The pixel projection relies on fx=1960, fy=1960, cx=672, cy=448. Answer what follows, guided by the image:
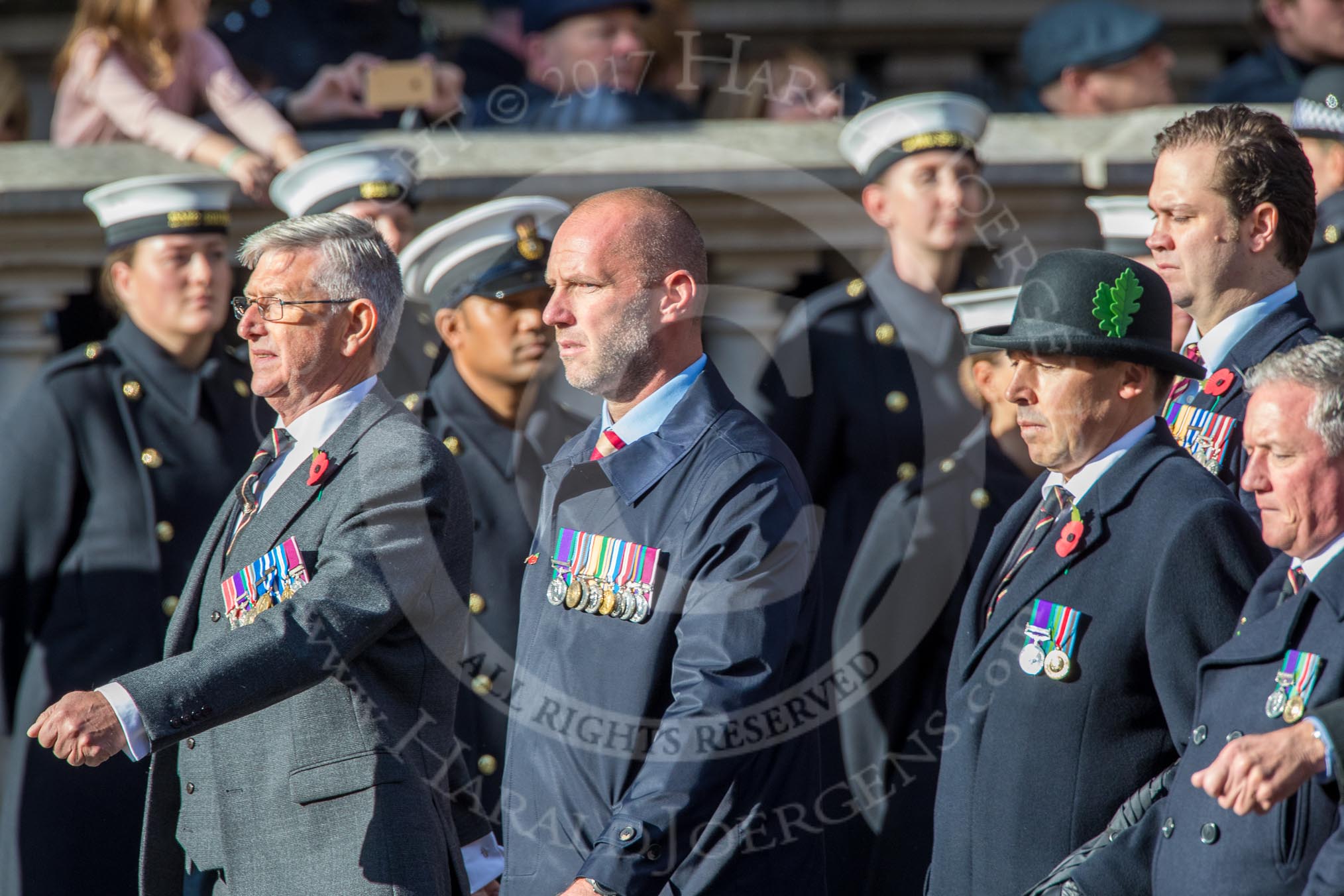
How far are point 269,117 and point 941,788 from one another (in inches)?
126

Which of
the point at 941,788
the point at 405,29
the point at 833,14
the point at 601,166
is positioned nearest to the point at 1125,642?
the point at 941,788

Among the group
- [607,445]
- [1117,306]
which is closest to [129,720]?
[607,445]

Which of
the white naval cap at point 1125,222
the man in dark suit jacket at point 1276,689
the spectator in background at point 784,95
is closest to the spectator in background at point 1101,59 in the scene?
the spectator in background at point 784,95

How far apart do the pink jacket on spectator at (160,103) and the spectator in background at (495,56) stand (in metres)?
1.14

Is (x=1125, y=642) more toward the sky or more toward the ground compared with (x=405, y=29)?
more toward the ground

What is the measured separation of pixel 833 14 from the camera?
909 cm

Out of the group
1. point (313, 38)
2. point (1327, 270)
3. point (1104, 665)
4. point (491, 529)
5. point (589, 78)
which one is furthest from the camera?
point (313, 38)

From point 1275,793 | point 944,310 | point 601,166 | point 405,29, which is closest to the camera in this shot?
point 1275,793

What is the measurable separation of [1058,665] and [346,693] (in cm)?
129

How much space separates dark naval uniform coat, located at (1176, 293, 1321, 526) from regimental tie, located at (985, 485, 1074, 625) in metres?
0.42

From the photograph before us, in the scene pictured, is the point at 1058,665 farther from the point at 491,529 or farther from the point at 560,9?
the point at 560,9

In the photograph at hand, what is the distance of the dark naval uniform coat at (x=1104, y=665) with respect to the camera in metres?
3.27

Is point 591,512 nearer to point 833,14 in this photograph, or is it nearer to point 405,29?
point 405,29

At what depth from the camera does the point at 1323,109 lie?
16.8 ft
